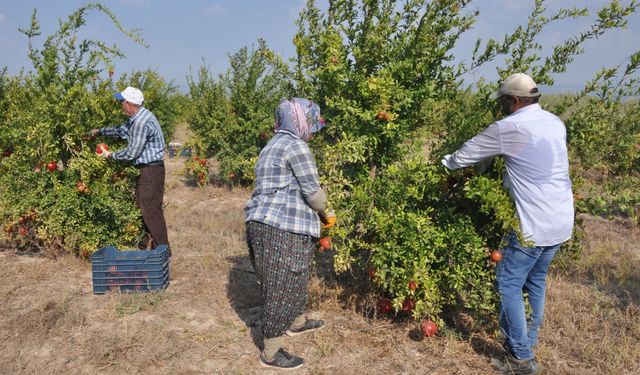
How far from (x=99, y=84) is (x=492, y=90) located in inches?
154

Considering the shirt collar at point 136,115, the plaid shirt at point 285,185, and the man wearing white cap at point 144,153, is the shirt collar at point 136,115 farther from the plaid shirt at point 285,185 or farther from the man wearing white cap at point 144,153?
the plaid shirt at point 285,185

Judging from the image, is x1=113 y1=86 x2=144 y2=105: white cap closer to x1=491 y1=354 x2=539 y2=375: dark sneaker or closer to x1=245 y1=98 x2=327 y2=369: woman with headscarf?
x1=245 y1=98 x2=327 y2=369: woman with headscarf

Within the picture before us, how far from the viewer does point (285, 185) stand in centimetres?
311

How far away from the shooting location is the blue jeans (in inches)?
117

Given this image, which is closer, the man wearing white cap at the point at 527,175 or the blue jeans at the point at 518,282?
the man wearing white cap at the point at 527,175

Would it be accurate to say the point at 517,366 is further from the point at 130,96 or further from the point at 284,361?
the point at 130,96

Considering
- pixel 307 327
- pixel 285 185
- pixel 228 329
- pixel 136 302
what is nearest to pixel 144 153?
pixel 136 302

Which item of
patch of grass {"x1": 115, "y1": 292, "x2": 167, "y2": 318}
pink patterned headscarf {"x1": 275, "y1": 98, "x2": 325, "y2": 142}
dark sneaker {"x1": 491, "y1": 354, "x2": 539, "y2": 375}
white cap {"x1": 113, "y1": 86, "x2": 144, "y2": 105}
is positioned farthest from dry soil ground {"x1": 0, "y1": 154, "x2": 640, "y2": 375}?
white cap {"x1": 113, "y1": 86, "x2": 144, "y2": 105}

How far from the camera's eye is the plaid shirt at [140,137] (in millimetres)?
4645

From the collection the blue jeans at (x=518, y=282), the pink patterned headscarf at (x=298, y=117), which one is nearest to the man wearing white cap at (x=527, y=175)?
the blue jeans at (x=518, y=282)

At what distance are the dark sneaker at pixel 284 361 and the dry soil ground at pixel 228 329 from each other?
7cm

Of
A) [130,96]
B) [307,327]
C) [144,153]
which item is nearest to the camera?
[307,327]

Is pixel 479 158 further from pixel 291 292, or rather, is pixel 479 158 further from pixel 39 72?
pixel 39 72

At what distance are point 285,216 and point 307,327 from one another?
116cm
